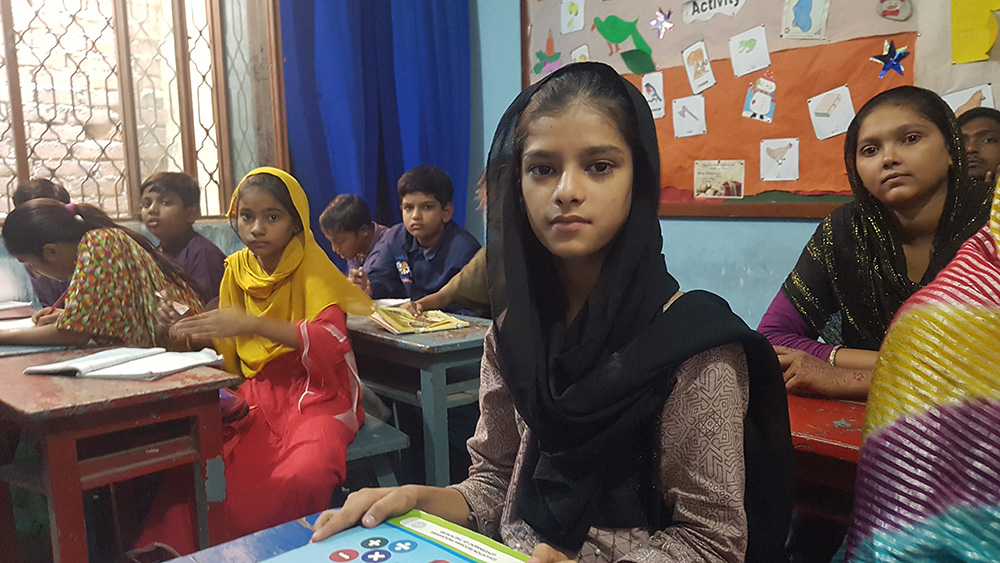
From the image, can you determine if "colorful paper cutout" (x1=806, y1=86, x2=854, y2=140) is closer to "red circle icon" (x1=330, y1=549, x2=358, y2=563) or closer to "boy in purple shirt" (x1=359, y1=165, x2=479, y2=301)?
"boy in purple shirt" (x1=359, y1=165, x2=479, y2=301)

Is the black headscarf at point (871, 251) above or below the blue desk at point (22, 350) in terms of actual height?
above

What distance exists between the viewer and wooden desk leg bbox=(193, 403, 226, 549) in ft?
4.89

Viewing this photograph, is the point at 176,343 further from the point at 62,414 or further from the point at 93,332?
the point at 62,414

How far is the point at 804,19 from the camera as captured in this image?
2.33 metres

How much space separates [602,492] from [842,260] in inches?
43.2

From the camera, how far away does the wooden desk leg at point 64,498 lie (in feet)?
4.31

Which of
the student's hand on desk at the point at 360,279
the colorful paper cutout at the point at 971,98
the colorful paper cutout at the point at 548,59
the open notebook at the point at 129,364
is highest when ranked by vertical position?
the colorful paper cutout at the point at 548,59

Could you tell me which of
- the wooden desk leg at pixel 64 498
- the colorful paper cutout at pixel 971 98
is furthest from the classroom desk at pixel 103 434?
the colorful paper cutout at pixel 971 98

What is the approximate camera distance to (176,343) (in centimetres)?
205

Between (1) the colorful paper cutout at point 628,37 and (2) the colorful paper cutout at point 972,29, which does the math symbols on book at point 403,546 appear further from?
(1) the colorful paper cutout at point 628,37

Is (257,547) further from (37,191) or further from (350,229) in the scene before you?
(350,229)

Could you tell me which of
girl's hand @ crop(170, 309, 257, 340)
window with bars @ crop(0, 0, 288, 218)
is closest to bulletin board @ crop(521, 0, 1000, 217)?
window with bars @ crop(0, 0, 288, 218)

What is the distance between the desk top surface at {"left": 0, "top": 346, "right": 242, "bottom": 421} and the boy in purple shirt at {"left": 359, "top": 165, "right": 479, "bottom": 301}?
5.02ft

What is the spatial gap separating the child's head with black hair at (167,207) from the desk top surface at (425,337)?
0.90 m
